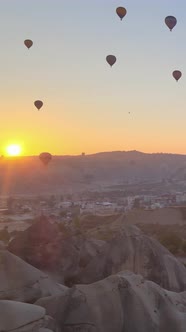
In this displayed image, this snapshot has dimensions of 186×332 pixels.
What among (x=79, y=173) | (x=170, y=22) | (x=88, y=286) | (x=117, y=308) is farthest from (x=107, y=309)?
(x=79, y=173)

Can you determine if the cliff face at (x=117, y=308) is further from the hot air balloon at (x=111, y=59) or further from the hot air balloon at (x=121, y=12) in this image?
the hot air balloon at (x=111, y=59)

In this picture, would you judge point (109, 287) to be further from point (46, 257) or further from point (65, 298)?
point (46, 257)

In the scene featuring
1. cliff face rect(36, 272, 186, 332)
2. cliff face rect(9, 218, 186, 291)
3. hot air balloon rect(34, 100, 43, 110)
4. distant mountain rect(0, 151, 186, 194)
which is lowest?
cliff face rect(36, 272, 186, 332)

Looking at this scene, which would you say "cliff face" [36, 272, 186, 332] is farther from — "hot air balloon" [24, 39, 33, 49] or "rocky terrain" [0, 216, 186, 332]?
"hot air balloon" [24, 39, 33, 49]

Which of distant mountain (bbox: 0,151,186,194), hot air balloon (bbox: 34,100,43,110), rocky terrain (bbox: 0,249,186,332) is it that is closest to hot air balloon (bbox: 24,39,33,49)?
hot air balloon (bbox: 34,100,43,110)

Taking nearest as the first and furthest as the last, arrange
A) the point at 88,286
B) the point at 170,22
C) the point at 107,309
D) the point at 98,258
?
1. the point at 107,309
2. the point at 88,286
3. the point at 98,258
4. the point at 170,22

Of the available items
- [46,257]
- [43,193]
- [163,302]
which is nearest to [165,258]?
[46,257]

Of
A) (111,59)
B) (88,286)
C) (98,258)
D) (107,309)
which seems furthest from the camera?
(111,59)

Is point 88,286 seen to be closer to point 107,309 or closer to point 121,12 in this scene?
point 107,309

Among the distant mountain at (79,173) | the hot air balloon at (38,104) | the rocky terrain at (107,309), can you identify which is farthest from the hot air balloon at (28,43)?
the distant mountain at (79,173)
